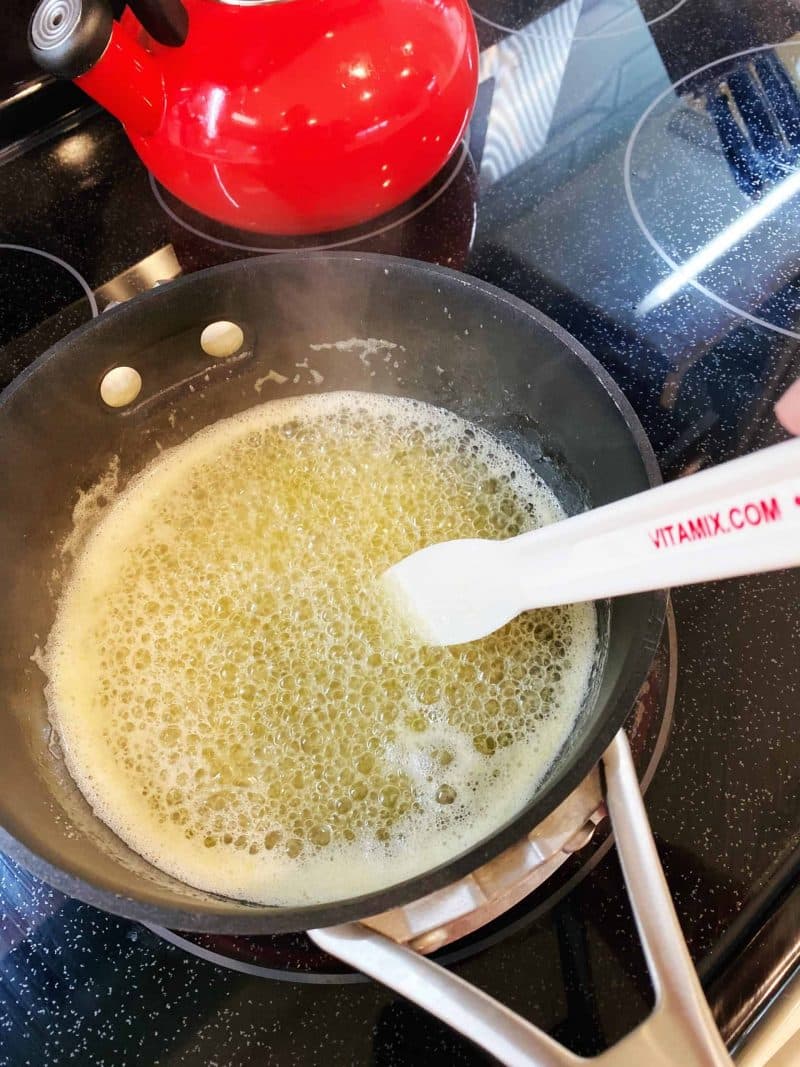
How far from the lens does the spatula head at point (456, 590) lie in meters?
0.59

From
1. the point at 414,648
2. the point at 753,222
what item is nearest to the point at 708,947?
the point at 414,648

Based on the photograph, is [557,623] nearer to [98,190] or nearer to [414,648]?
[414,648]

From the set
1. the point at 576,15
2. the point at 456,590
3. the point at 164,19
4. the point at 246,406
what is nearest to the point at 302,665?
the point at 456,590

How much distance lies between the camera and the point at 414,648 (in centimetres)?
69

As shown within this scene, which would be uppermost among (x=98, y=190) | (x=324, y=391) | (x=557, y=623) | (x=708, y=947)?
(x=98, y=190)

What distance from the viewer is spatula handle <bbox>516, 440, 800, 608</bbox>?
37 cm

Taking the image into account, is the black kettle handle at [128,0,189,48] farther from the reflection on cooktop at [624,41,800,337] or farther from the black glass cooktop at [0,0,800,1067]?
the reflection on cooktop at [624,41,800,337]

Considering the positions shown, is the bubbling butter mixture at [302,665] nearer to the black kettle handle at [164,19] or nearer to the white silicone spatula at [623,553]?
the white silicone spatula at [623,553]

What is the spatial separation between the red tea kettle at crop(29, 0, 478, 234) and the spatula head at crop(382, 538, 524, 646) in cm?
38

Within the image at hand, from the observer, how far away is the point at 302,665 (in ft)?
2.28

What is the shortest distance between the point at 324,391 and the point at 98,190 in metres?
0.39

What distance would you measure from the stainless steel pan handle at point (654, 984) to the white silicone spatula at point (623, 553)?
127 millimetres

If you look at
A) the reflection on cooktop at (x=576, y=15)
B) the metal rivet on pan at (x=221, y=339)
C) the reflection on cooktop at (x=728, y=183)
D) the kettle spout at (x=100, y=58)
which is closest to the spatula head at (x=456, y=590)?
the metal rivet on pan at (x=221, y=339)

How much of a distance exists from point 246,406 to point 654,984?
0.61 m
